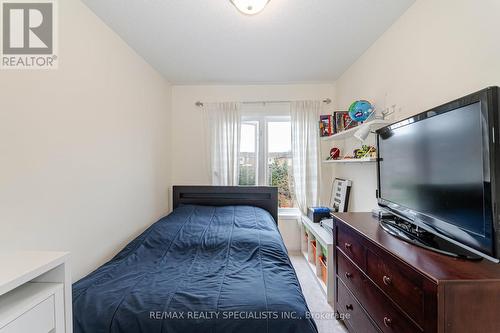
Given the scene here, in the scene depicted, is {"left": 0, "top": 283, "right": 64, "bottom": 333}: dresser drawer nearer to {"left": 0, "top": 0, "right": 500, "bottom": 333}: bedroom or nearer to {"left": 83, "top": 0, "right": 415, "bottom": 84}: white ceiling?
{"left": 0, "top": 0, "right": 500, "bottom": 333}: bedroom

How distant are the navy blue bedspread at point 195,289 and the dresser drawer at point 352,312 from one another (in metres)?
0.51

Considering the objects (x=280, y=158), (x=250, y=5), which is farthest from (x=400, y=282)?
(x=280, y=158)

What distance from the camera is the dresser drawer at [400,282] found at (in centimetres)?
92

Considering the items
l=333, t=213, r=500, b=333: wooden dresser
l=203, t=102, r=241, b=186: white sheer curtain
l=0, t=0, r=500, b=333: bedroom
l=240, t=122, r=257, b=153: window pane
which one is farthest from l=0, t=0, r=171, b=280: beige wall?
l=333, t=213, r=500, b=333: wooden dresser

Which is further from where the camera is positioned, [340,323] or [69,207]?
[340,323]

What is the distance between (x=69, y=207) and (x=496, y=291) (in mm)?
2177

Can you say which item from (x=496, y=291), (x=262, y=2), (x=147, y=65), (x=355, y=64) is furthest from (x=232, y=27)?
(x=496, y=291)

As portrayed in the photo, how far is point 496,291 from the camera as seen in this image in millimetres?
805

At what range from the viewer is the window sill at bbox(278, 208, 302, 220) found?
10.3ft

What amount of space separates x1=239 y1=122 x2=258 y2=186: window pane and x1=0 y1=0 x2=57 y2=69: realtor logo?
2181mm

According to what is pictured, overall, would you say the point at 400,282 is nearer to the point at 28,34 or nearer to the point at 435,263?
the point at 435,263

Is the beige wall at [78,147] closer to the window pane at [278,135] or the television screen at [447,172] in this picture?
the window pane at [278,135]

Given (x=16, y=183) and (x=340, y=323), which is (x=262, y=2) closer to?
(x=16, y=183)

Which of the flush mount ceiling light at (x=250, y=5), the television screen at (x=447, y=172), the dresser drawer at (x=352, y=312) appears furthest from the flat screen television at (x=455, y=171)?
the flush mount ceiling light at (x=250, y=5)
